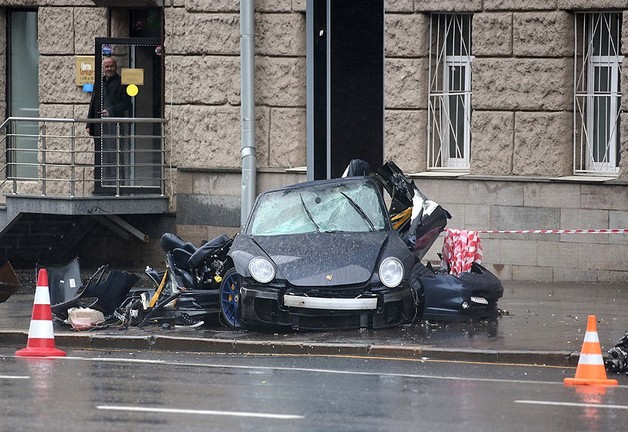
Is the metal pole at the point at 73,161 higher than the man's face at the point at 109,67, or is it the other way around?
the man's face at the point at 109,67

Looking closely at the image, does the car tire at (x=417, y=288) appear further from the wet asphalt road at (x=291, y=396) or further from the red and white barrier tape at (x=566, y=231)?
the red and white barrier tape at (x=566, y=231)

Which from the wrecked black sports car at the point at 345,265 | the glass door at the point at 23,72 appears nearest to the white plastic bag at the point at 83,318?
the wrecked black sports car at the point at 345,265

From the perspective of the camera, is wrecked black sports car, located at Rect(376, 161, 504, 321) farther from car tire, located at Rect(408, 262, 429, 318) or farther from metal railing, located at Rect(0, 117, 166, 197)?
metal railing, located at Rect(0, 117, 166, 197)

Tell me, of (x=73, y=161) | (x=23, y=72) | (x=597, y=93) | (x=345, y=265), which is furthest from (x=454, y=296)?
(x=23, y=72)

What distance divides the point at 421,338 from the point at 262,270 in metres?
1.58

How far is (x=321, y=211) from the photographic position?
15.4 metres

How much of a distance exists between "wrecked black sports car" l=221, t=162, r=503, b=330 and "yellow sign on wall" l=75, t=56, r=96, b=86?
7.81 metres

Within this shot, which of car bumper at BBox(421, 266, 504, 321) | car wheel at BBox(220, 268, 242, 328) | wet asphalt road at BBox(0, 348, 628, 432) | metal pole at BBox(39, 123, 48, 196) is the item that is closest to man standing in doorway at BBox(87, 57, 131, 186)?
metal pole at BBox(39, 123, 48, 196)

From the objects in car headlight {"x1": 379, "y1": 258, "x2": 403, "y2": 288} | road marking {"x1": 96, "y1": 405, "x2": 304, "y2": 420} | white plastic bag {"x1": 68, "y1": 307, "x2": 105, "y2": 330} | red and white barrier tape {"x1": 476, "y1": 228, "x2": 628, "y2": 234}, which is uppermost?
red and white barrier tape {"x1": 476, "y1": 228, "x2": 628, "y2": 234}

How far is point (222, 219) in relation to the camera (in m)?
21.9

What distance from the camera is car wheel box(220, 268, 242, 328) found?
14.7m

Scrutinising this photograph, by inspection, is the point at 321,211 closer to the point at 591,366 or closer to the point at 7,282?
the point at 7,282

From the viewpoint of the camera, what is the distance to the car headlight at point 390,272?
14.2 meters

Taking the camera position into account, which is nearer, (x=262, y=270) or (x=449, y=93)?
(x=262, y=270)
